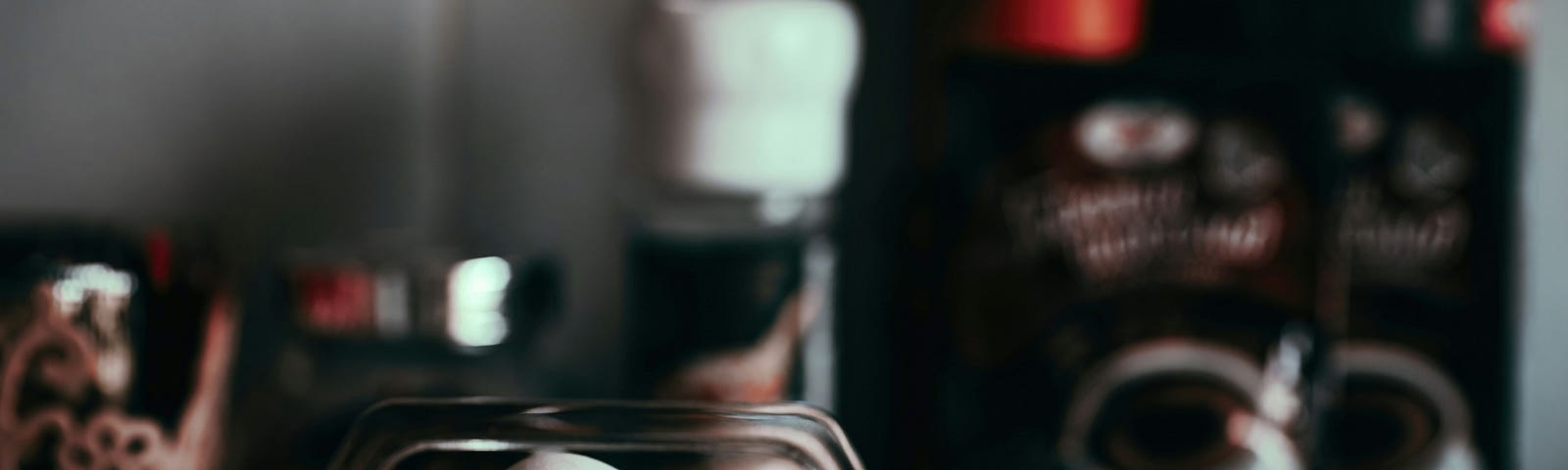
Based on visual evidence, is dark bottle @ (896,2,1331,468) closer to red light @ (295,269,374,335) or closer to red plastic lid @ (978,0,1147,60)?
red plastic lid @ (978,0,1147,60)

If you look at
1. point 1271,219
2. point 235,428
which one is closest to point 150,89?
point 235,428

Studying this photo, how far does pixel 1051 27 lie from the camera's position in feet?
1.52

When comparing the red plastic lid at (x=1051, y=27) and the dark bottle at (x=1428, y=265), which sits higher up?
the red plastic lid at (x=1051, y=27)

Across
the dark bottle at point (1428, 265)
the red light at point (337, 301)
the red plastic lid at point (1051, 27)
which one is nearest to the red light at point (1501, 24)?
the dark bottle at point (1428, 265)

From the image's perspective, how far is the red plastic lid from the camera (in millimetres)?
462

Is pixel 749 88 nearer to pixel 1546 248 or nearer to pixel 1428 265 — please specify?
pixel 1428 265

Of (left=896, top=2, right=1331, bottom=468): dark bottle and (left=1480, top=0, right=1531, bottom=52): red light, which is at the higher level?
(left=1480, top=0, right=1531, bottom=52): red light

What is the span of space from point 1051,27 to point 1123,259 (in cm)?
8

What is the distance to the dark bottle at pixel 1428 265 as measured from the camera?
469 mm

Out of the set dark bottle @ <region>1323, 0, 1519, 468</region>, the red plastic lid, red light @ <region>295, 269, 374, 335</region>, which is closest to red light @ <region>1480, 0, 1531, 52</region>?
dark bottle @ <region>1323, 0, 1519, 468</region>

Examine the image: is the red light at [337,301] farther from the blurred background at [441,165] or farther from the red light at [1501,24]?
the red light at [1501,24]

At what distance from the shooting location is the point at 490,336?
15.3 inches

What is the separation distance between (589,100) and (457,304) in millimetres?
223

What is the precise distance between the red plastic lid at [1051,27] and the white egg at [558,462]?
0.88 ft
